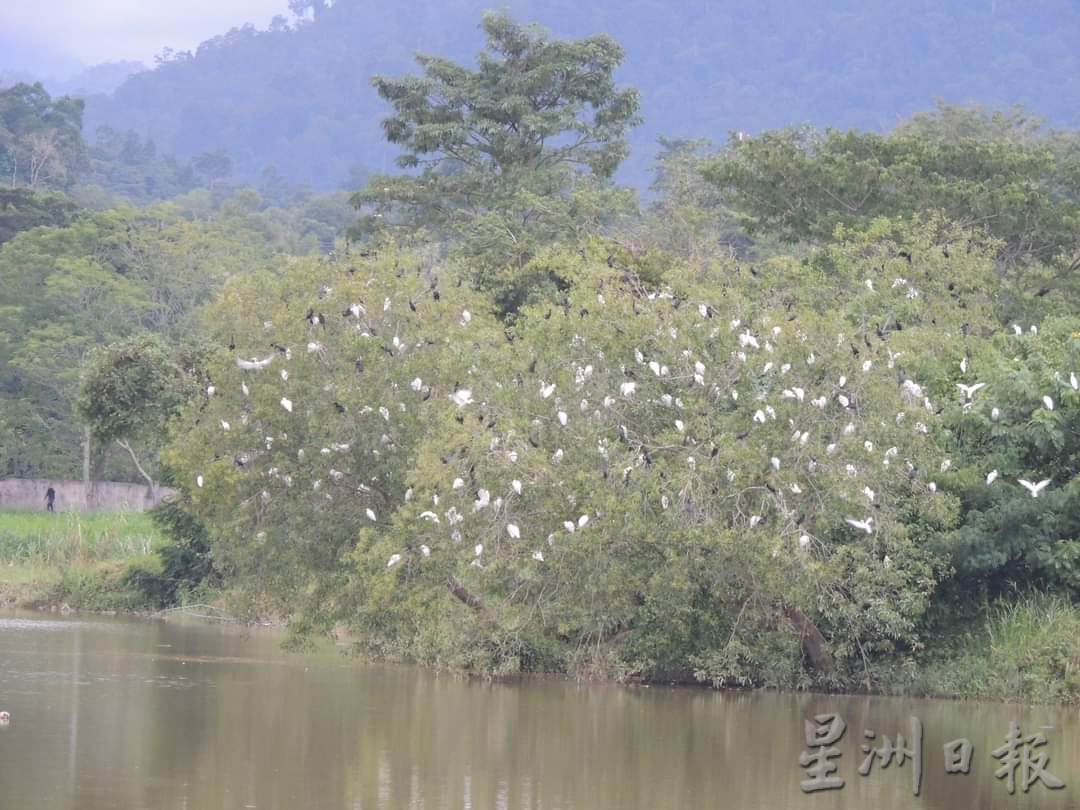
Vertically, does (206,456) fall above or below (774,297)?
below

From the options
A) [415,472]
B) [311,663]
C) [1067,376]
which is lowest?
[311,663]

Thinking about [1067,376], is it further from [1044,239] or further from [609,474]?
[1044,239]

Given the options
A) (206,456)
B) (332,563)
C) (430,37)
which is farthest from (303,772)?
(430,37)

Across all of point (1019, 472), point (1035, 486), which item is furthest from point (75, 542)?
point (1035, 486)

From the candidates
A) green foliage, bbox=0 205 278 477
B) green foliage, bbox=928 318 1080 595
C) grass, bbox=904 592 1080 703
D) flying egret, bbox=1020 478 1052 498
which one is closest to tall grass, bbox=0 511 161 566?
green foliage, bbox=0 205 278 477

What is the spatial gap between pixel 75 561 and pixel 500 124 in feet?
40.4

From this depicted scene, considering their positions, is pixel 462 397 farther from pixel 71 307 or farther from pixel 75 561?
pixel 71 307

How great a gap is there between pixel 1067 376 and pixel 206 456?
986 centimetres

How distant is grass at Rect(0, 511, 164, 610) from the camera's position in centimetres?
2688

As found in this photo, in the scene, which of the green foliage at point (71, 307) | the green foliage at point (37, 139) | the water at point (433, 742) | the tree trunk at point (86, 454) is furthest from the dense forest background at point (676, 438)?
the green foliage at point (37, 139)

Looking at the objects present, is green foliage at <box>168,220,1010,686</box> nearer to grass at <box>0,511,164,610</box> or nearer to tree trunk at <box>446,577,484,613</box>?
tree trunk at <box>446,577,484,613</box>

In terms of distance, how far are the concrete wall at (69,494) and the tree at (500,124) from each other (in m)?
12.0

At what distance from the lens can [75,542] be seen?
1120 inches

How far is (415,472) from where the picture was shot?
1606cm
